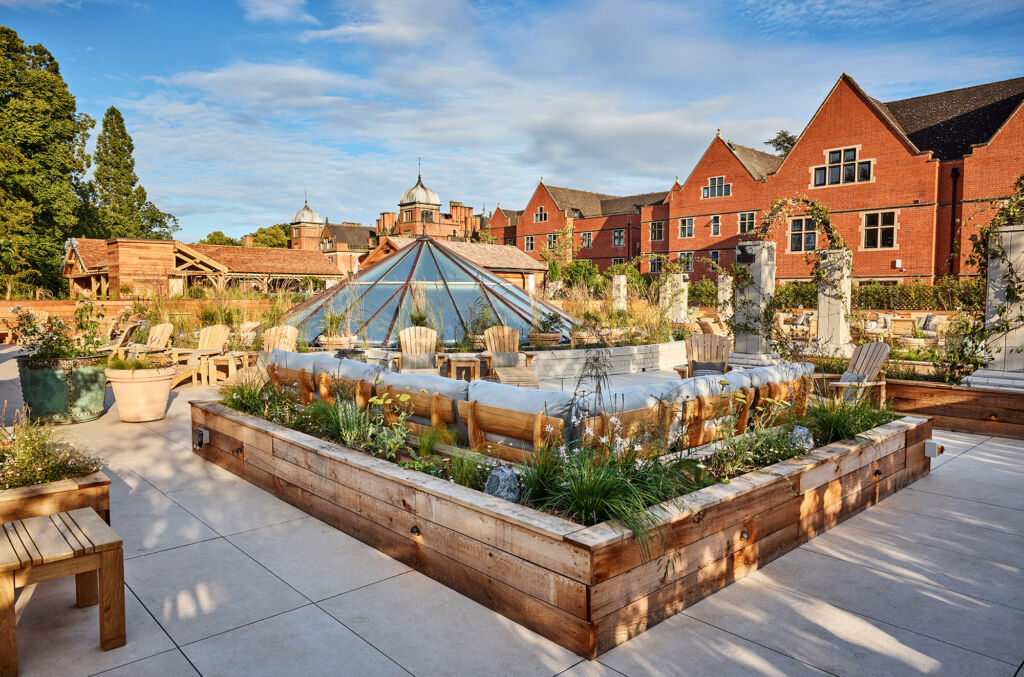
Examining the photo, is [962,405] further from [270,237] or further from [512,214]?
[270,237]

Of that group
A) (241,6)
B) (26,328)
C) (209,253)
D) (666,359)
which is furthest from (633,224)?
(26,328)

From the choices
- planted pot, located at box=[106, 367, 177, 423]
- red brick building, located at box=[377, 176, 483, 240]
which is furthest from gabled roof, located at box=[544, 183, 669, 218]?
planted pot, located at box=[106, 367, 177, 423]

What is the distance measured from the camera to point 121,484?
5.16 m

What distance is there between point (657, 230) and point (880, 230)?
14484 mm

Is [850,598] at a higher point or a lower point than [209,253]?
lower

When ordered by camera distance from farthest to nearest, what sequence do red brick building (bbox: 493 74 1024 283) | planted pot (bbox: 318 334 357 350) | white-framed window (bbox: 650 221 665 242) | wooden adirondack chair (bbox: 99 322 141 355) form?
1. white-framed window (bbox: 650 221 665 242)
2. red brick building (bbox: 493 74 1024 283)
3. planted pot (bbox: 318 334 357 350)
4. wooden adirondack chair (bbox: 99 322 141 355)

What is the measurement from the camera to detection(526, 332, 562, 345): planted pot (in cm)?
1203

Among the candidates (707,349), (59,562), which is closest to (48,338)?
(59,562)

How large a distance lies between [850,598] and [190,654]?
3.13m

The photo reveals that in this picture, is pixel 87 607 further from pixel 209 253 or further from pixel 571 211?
pixel 571 211

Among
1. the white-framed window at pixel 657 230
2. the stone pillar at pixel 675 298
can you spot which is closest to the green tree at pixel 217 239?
the white-framed window at pixel 657 230

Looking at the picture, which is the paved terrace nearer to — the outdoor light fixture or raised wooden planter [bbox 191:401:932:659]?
raised wooden planter [bbox 191:401:932:659]

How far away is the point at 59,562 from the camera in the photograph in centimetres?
261

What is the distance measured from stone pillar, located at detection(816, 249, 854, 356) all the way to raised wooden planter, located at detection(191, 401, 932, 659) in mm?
5604
